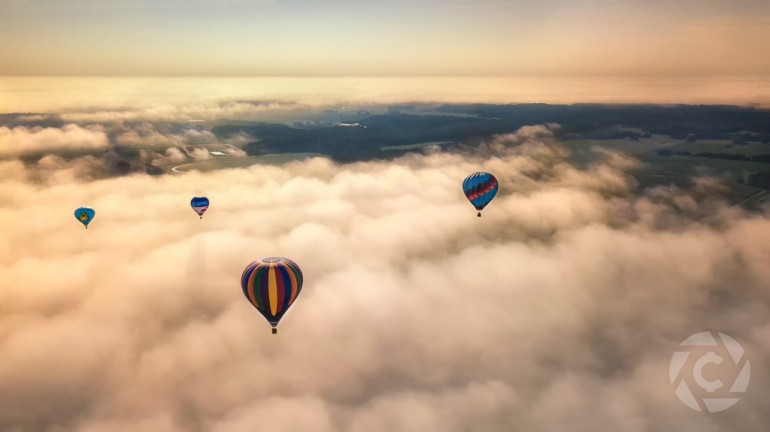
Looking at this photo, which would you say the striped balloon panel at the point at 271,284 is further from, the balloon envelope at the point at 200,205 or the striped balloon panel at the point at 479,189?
the balloon envelope at the point at 200,205

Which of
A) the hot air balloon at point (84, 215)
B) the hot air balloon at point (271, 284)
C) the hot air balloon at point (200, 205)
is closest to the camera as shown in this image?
the hot air balloon at point (271, 284)

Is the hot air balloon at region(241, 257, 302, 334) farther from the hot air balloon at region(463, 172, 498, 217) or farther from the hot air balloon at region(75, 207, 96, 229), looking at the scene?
the hot air balloon at region(75, 207, 96, 229)

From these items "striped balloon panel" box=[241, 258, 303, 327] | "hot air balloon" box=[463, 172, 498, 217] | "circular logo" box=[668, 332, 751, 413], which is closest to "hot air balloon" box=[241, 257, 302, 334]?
"striped balloon panel" box=[241, 258, 303, 327]


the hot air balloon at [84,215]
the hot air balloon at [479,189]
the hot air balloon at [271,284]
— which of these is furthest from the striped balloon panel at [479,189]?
the hot air balloon at [84,215]

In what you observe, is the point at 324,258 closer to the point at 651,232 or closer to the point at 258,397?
the point at 258,397

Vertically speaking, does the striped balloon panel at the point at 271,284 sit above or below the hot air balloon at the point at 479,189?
below

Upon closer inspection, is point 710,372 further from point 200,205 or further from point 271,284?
point 200,205

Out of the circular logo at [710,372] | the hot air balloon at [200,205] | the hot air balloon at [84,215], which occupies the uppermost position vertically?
the hot air balloon at [200,205]
